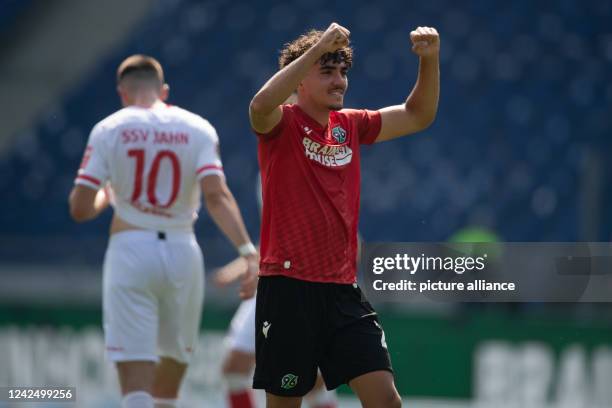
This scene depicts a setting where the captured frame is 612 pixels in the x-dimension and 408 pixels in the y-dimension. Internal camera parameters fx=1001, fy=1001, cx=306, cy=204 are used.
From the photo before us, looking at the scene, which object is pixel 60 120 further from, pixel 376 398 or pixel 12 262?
pixel 376 398

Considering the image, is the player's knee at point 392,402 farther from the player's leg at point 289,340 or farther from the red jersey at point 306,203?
the red jersey at point 306,203

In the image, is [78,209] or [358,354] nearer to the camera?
[358,354]

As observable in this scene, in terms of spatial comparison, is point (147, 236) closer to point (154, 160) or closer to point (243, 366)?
point (154, 160)

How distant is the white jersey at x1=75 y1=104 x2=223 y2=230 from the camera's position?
4.28 meters

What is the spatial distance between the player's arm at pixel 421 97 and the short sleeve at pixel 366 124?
1.0 inches

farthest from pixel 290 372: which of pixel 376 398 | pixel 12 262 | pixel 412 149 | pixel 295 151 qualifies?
pixel 412 149

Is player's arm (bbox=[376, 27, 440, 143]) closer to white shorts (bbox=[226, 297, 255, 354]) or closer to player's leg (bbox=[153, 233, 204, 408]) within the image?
player's leg (bbox=[153, 233, 204, 408])

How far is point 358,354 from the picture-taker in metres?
3.21

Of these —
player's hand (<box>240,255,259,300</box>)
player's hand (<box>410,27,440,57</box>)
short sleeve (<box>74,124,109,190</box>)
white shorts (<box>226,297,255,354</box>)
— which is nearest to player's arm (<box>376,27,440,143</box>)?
player's hand (<box>410,27,440,57</box>)

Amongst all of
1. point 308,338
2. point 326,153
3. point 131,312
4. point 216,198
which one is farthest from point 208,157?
point 308,338

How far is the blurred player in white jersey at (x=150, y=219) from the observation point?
4.19 m

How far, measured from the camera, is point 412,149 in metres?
10.1

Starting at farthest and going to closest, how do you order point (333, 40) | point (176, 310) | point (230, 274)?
point (176, 310)
point (230, 274)
point (333, 40)

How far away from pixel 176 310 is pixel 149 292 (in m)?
0.17
